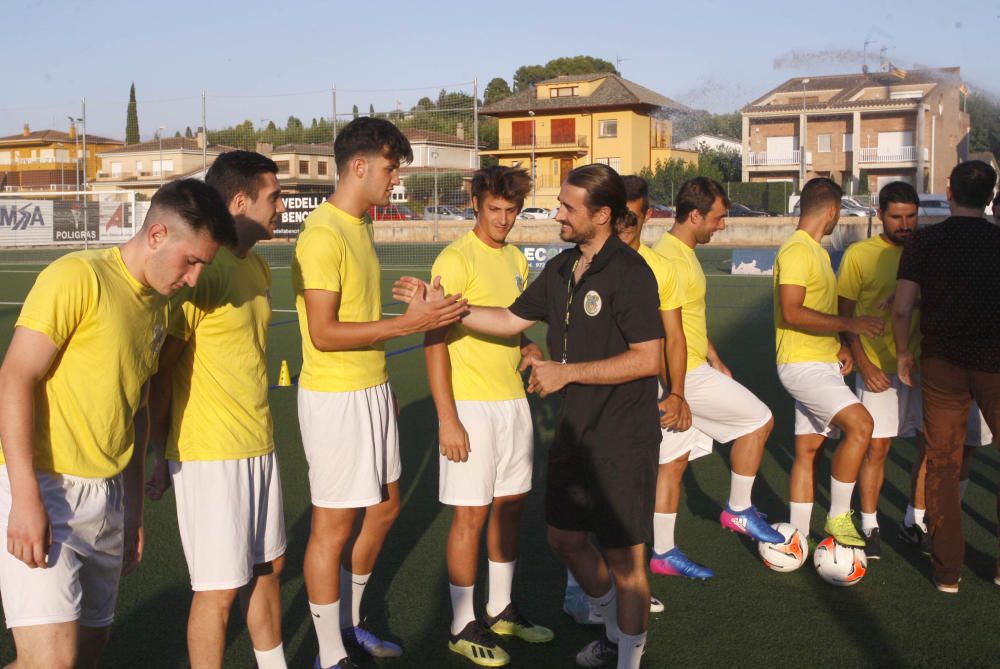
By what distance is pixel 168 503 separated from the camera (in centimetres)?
659

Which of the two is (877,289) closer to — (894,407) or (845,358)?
(845,358)

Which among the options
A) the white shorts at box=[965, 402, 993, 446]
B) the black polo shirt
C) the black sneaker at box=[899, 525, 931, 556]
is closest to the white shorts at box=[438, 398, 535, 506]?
the black polo shirt

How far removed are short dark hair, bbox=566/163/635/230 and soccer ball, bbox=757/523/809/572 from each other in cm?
248

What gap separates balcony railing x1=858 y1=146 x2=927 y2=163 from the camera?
59938 mm

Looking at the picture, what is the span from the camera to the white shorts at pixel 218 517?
3457mm

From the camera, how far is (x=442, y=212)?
3731cm

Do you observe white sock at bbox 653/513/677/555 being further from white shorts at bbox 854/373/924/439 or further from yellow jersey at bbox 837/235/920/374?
yellow jersey at bbox 837/235/920/374

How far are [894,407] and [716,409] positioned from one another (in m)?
1.20

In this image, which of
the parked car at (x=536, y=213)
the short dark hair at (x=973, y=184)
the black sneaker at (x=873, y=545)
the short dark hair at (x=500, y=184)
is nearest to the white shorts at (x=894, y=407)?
the black sneaker at (x=873, y=545)

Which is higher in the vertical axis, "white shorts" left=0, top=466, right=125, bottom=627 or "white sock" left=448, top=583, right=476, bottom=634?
"white shorts" left=0, top=466, right=125, bottom=627

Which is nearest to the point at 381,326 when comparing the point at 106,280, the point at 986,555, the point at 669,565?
the point at 106,280

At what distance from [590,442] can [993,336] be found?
242 centimetres

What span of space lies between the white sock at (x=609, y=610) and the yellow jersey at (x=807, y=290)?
2127mm

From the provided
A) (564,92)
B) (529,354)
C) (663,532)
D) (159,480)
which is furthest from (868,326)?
(564,92)
